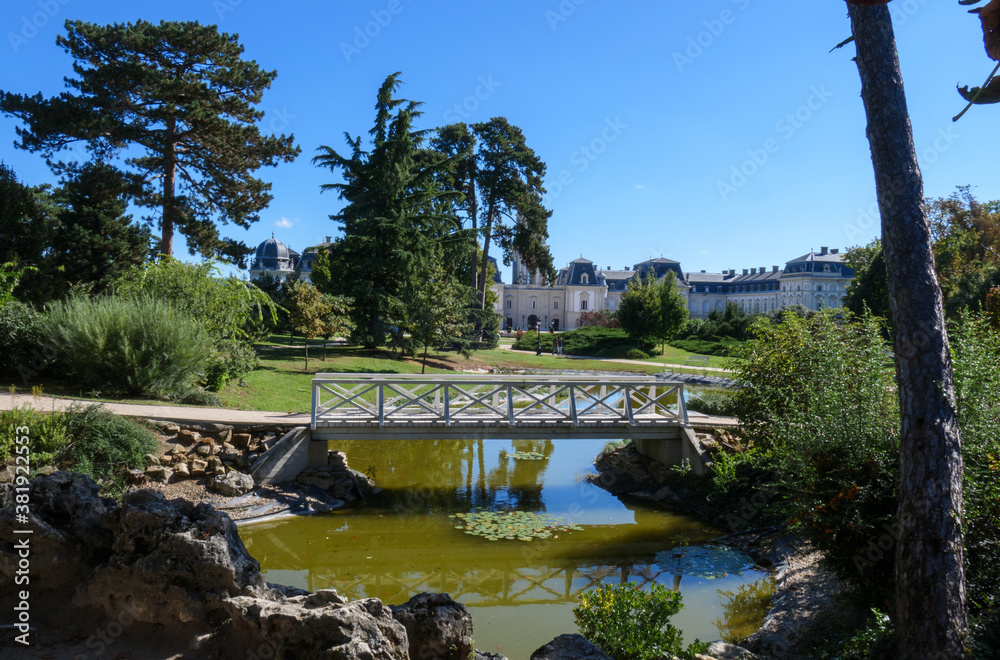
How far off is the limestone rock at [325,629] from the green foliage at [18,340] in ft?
41.8

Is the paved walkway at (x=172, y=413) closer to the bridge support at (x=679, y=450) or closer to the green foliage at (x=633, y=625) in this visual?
the bridge support at (x=679, y=450)

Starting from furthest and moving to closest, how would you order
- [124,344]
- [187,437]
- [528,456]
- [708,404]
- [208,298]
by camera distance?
[708,404], [208,298], [528,456], [124,344], [187,437]

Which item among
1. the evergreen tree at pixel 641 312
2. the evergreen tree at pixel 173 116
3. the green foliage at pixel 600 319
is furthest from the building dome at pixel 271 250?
the evergreen tree at pixel 173 116

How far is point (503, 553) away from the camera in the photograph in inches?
352

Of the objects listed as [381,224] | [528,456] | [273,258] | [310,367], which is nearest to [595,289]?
[273,258]

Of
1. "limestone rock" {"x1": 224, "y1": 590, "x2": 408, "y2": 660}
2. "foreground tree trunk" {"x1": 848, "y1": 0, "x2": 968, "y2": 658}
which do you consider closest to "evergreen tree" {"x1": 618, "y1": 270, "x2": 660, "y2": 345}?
"foreground tree trunk" {"x1": 848, "y1": 0, "x2": 968, "y2": 658}

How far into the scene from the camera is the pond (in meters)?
7.12

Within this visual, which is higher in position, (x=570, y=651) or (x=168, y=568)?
(x=168, y=568)

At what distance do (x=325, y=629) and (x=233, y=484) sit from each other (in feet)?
24.8

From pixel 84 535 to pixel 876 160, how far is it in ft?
22.8

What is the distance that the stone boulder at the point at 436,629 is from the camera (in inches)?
167

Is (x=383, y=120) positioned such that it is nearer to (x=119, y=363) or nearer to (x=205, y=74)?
(x=205, y=74)

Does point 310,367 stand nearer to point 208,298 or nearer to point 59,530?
point 208,298

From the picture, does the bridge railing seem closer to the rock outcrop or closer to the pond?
the pond
